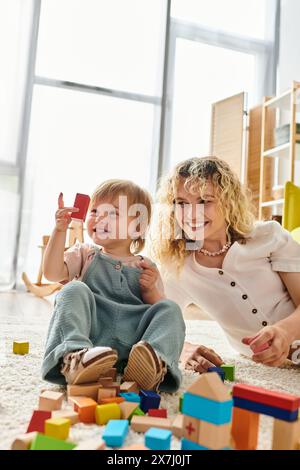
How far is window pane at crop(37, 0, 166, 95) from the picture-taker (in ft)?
9.36

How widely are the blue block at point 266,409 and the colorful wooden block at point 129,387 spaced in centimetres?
29

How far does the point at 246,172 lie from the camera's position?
3.14 m

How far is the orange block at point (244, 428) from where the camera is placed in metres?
0.48

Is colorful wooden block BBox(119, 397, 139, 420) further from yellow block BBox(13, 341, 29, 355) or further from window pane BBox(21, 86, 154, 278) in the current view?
window pane BBox(21, 86, 154, 278)

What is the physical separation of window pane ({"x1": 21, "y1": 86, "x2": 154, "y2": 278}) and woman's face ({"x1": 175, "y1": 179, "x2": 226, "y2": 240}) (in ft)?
6.17

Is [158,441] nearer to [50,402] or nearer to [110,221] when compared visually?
[50,402]

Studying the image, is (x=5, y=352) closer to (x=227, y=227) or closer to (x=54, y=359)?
(x=54, y=359)

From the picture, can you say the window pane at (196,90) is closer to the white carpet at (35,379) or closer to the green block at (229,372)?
the white carpet at (35,379)

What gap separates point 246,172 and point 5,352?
7.91 feet

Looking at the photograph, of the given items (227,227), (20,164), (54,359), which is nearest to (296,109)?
(20,164)

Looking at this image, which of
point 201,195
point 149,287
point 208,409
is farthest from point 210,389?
point 201,195

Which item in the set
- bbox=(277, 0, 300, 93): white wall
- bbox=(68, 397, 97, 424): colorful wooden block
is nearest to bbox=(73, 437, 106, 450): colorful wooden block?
bbox=(68, 397, 97, 424): colorful wooden block

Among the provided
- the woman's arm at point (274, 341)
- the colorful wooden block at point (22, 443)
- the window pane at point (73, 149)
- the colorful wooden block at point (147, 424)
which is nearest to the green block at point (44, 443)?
the colorful wooden block at point (22, 443)

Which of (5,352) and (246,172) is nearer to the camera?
(5,352)
